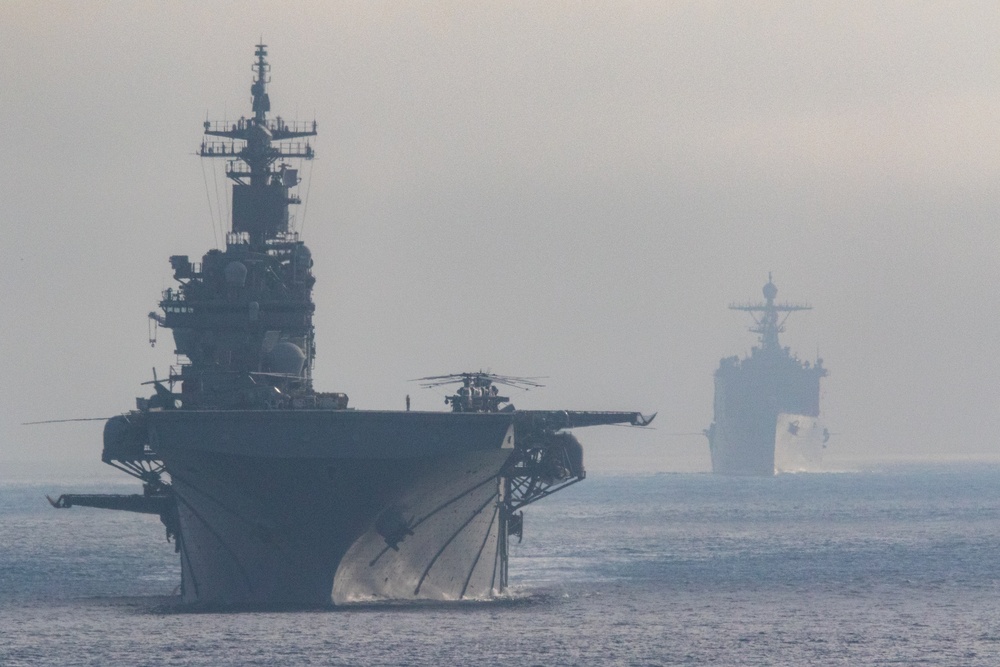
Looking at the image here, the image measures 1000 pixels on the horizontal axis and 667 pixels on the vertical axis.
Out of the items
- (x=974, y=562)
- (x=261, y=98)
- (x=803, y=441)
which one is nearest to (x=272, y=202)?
(x=261, y=98)

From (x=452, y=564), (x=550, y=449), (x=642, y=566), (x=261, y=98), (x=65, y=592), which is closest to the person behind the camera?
(x=452, y=564)

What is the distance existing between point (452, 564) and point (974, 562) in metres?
23.2

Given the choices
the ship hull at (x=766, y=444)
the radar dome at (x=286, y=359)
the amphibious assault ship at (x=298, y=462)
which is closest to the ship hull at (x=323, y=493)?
the amphibious assault ship at (x=298, y=462)

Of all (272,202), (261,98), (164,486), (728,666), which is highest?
(261,98)

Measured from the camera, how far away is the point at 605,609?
130 feet

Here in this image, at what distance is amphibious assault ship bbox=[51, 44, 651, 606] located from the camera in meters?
34.2

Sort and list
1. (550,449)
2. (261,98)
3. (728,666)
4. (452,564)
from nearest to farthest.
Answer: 1. (728,666)
2. (452,564)
3. (550,449)
4. (261,98)

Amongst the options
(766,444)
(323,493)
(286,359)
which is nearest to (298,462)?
(323,493)

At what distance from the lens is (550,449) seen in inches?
1628

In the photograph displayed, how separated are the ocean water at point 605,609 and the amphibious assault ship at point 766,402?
300ft

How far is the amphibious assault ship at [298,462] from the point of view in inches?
1346

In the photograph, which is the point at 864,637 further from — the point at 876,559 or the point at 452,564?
the point at 876,559

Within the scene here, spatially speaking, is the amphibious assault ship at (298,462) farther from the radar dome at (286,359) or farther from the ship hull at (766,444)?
the ship hull at (766,444)

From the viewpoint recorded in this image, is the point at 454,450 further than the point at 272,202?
No
